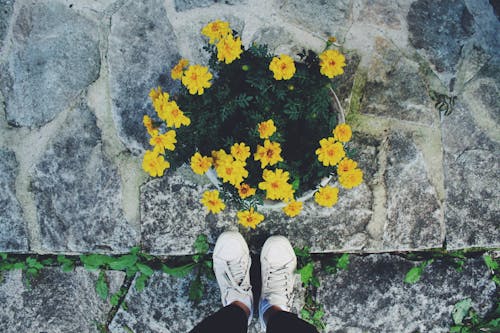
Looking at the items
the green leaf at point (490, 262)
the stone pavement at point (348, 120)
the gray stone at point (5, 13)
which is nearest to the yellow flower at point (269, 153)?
the stone pavement at point (348, 120)

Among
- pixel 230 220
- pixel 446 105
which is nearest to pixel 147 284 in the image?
pixel 230 220

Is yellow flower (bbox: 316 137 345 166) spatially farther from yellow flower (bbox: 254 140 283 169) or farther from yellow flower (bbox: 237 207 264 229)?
yellow flower (bbox: 237 207 264 229)

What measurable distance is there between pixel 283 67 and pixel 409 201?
110 centimetres

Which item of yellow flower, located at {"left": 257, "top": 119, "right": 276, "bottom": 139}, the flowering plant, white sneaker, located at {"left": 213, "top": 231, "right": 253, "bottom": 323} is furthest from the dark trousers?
Answer: yellow flower, located at {"left": 257, "top": 119, "right": 276, "bottom": 139}

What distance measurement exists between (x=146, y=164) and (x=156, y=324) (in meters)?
1.06

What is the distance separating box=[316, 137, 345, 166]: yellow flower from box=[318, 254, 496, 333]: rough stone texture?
0.89 meters

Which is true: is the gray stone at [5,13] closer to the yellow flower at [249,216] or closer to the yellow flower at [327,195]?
the yellow flower at [249,216]

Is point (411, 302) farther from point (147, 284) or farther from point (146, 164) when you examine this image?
point (146, 164)

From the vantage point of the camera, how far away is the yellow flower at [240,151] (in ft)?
5.02

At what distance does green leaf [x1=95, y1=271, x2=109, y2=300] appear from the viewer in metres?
2.28

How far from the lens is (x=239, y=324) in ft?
6.34

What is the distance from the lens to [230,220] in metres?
2.22

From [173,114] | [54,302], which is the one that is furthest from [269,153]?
[54,302]

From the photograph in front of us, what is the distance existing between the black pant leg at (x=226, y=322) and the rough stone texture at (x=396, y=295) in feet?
1.60
